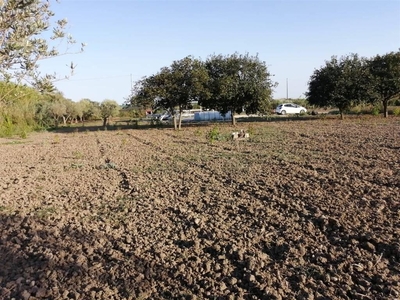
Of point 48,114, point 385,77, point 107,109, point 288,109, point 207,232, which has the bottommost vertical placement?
point 207,232

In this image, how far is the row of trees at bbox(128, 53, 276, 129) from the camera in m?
24.7

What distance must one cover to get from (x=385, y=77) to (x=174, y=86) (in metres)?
16.2

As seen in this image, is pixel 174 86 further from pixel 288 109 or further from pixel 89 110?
pixel 89 110

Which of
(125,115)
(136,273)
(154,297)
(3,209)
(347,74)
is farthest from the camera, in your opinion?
(125,115)

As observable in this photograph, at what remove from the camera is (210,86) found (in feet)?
84.6

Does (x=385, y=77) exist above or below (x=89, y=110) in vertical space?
above

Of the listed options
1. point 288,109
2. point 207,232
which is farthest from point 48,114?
point 207,232

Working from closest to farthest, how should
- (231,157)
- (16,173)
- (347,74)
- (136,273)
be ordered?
(136,273) → (16,173) → (231,157) → (347,74)

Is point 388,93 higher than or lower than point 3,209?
higher

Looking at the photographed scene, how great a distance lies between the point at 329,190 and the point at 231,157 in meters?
4.63

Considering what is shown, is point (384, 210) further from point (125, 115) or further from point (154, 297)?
point (125, 115)

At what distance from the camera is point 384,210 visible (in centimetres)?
527

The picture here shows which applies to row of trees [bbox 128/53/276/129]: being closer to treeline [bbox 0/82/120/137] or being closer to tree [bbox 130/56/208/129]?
tree [bbox 130/56/208/129]

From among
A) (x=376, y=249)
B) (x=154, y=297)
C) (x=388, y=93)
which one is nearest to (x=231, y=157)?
(x=376, y=249)
